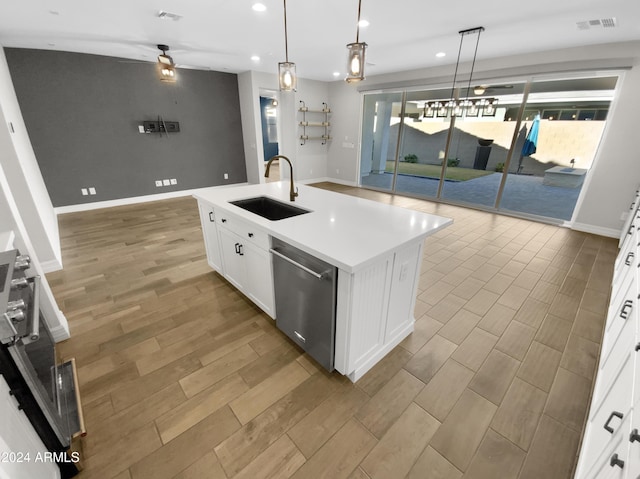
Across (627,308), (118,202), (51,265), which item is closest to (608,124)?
(627,308)

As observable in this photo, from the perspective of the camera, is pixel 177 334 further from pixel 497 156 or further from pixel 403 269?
pixel 497 156

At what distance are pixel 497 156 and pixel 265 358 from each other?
11453 millimetres

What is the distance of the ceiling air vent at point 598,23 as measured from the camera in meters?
2.86

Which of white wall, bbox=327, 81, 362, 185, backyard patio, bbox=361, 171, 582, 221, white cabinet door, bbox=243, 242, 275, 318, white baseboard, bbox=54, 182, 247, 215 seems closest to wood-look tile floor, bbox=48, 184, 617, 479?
white cabinet door, bbox=243, 242, 275, 318

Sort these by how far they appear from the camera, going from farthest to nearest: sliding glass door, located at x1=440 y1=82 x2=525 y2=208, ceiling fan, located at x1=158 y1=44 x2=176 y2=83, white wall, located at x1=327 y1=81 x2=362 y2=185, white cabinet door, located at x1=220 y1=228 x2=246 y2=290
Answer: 1. sliding glass door, located at x1=440 y1=82 x2=525 y2=208
2. white wall, located at x1=327 y1=81 x2=362 y2=185
3. ceiling fan, located at x1=158 y1=44 x2=176 y2=83
4. white cabinet door, located at x1=220 y1=228 x2=246 y2=290

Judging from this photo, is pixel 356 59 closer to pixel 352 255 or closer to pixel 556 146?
pixel 352 255

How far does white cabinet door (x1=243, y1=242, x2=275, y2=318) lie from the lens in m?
1.99

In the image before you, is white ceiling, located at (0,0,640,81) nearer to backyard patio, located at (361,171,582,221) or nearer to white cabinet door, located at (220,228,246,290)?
white cabinet door, located at (220,228,246,290)

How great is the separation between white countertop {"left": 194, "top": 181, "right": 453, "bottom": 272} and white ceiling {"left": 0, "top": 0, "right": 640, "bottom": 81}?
1.99m

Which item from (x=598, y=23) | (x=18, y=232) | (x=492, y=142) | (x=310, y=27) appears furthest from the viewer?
(x=492, y=142)

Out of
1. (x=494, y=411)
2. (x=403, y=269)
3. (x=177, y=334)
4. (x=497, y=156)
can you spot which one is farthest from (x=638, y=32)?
(x=497, y=156)

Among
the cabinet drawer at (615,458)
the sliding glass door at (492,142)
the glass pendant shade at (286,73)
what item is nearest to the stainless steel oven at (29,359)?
the cabinet drawer at (615,458)

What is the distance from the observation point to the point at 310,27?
326 cm

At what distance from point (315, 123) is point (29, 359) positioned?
22.9 feet
